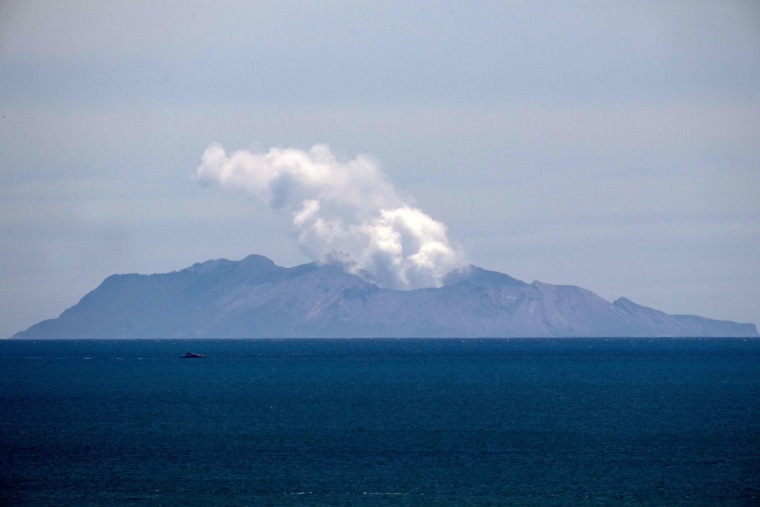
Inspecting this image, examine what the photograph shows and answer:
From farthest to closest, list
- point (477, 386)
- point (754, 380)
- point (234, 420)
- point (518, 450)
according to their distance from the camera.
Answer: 1. point (754, 380)
2. point (477, 386)
3. point (234, 420)
4. point (518, 450)

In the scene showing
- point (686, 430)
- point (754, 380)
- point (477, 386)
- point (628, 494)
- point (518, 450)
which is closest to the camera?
point (628, 494)

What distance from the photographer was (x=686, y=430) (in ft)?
328

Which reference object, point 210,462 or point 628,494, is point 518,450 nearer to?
point 628,494

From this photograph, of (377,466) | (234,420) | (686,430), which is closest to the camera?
(377,466)

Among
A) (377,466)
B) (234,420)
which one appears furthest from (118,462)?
(234,420)

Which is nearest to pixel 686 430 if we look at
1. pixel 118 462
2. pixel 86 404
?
pixel 118 462

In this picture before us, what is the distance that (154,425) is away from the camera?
104375 mm

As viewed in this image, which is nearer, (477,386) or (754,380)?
(477,386)

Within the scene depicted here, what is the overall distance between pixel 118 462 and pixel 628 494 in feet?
123

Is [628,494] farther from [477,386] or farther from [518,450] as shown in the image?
[477,386]

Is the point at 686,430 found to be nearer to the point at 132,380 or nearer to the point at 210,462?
the point at 210,462

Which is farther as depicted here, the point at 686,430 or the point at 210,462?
the point at 686,430

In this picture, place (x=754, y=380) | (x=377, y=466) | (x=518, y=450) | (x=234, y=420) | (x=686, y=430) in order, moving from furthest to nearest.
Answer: (x=754, y=380) < (x=234, y=420) < (x=686, y=430) < (x=518, y=450) < (x=377, y=466)

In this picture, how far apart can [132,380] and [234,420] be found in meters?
82.2
